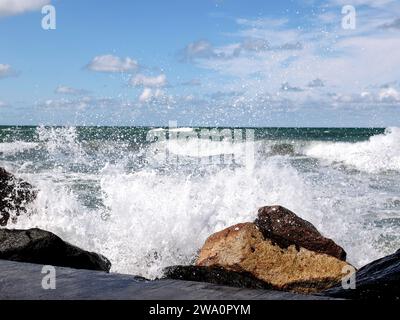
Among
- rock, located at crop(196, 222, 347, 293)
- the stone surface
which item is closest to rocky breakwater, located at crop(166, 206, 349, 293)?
rock, located at crop(196, 222, 347, 293)

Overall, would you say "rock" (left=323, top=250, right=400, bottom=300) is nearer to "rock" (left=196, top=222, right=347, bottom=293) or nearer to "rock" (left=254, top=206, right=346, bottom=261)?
"rock" (left=196, top=222, right=347, bottom=293)

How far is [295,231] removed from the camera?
6250 millimetres

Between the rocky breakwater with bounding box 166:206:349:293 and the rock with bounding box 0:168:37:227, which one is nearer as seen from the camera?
→ the rocky breakwater with bounding box 166:206:349:293

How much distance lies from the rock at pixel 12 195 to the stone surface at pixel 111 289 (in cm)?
530

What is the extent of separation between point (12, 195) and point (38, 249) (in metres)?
3.73

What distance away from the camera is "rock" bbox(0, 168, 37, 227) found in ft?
24.2

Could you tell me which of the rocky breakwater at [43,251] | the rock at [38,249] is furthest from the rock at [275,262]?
the rock at [38,249]

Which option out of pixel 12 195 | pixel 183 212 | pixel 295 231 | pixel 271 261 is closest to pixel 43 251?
pixel 271 261

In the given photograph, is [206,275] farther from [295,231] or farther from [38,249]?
[295,231]

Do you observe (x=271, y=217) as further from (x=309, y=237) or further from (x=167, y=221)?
(x=167, y=221)

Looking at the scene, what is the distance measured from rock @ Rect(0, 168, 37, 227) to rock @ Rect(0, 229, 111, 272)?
3200 millimetres

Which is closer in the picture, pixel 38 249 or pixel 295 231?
pixel 38 249

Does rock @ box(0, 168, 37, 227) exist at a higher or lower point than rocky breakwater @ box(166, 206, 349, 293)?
higher

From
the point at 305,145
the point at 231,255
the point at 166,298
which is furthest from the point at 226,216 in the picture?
the point at 305,145
